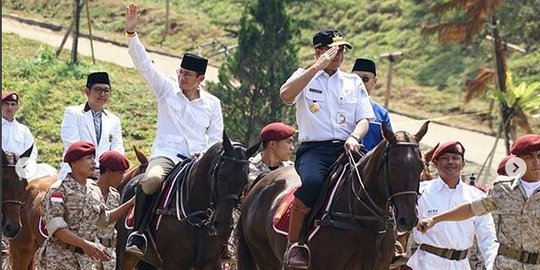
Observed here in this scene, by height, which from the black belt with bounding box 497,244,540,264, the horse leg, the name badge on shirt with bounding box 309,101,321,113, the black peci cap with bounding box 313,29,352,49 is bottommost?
the horse leg

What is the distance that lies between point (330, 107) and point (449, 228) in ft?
4.79

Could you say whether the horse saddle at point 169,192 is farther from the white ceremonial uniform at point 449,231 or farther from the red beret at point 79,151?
the white ceremonial uniform at point 449,231

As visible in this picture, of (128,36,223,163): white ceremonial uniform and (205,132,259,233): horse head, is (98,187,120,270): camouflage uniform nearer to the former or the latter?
(128,36,223,163): white ceremonial uniform

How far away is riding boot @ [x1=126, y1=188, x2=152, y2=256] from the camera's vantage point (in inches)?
486

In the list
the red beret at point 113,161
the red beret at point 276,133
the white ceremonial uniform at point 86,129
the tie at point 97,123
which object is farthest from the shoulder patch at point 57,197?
the red beret at point 276,133

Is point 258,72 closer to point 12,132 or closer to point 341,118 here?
point 12,132

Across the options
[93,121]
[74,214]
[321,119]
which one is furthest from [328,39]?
[93,121]

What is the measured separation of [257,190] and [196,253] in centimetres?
87

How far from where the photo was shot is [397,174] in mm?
10039

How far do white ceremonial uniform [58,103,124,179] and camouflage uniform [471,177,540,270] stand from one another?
195 inches

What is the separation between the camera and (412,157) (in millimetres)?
10016

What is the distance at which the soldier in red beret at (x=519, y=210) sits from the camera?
33.6ft

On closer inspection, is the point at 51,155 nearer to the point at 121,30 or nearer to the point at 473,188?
the point at 121,30

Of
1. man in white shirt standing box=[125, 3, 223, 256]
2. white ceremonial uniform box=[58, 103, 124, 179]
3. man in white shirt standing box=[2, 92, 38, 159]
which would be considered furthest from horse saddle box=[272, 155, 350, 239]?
man in white shirt standing box=[2, 92, 38, 159]
